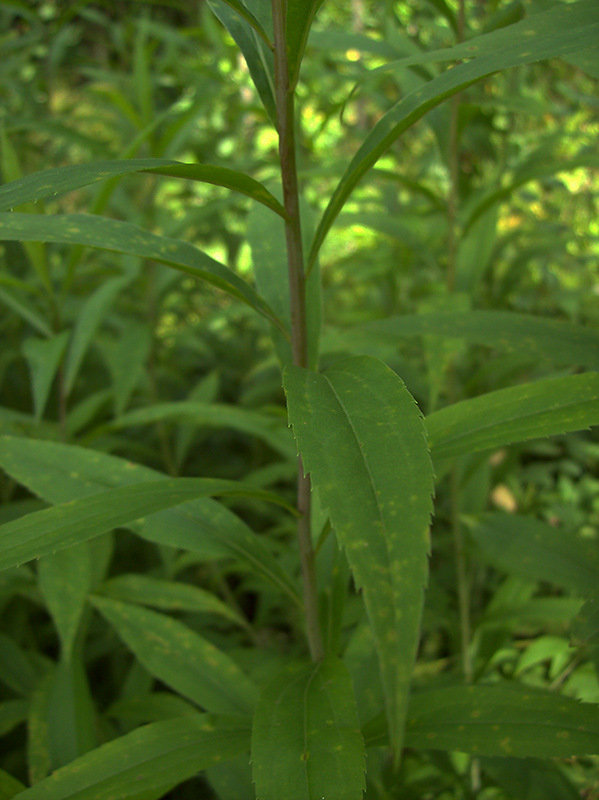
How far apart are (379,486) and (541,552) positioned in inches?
22.3

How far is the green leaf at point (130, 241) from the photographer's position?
0.50 metres

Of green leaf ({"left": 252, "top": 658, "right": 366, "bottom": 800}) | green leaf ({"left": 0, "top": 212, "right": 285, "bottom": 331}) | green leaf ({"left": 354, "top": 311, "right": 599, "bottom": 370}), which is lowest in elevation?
green leaf ({"left": 252, "top": 658, "right": 366, "bottom": 800})

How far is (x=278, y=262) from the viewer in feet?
2.14

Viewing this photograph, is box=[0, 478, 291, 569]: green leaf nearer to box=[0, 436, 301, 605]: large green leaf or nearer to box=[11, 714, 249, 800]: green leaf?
box=[0, 436, 301, 605]: large green leaf

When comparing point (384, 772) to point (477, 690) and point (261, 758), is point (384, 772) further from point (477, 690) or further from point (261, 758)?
point (261, 758)

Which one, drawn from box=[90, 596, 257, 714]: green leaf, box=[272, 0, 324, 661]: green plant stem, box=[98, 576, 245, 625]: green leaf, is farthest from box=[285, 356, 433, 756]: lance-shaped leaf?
box=[98, 576, 245, 625]: green leaf

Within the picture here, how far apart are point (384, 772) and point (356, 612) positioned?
22 centimetres

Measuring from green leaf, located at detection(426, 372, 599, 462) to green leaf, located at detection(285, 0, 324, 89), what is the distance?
0.31 m

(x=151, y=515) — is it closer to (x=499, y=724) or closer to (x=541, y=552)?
(x=499, y=724)

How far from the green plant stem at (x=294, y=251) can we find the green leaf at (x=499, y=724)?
0.39 feet

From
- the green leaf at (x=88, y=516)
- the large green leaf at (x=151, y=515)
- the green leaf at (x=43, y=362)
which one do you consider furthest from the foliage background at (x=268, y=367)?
the green leaf at (x=88, y=516)

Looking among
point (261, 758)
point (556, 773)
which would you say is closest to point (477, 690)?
point (261, 758)

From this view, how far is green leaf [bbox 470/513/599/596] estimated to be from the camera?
78 centimetres

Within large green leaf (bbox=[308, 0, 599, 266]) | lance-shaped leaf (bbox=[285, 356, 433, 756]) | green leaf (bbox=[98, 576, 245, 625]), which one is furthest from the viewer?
green leaf (bbox=[98, 576, 245, 625])
